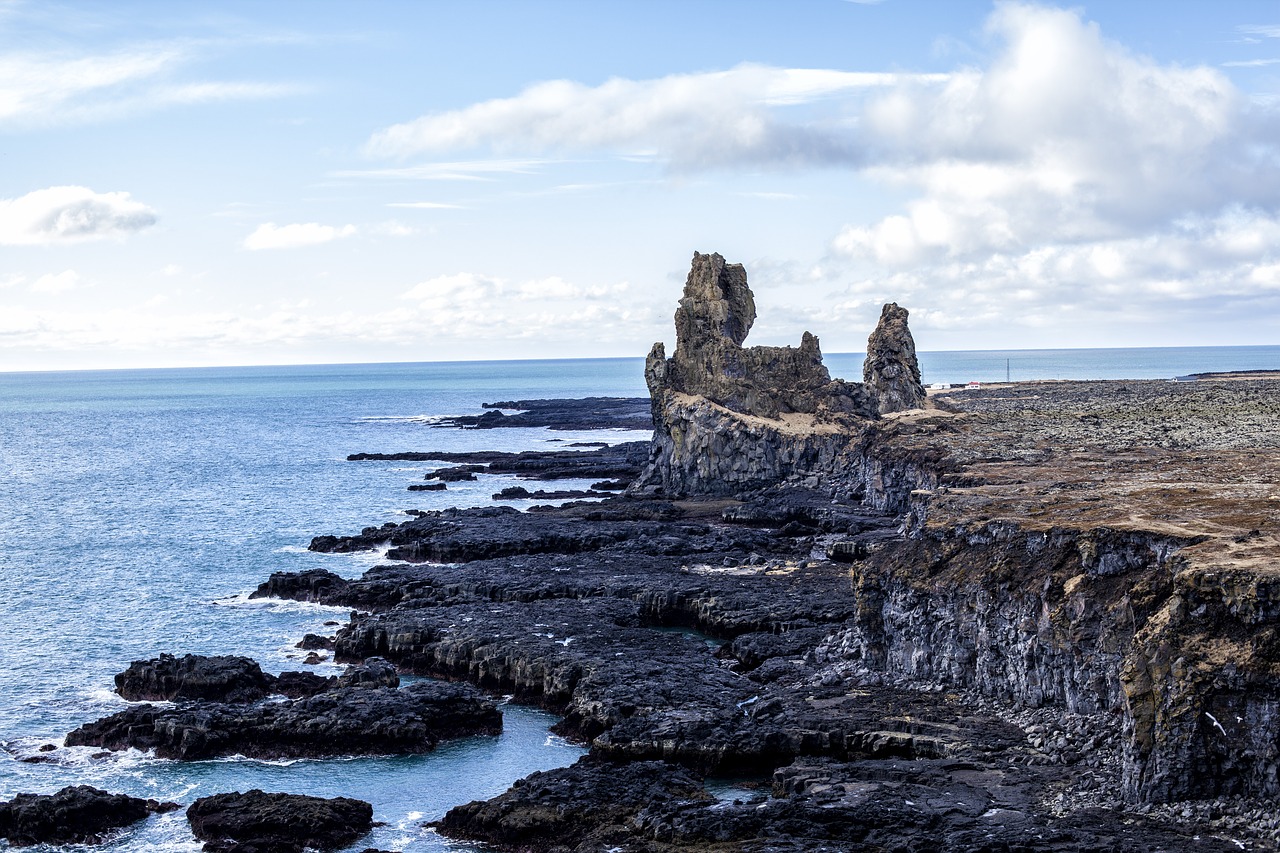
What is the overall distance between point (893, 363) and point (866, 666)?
65741mm

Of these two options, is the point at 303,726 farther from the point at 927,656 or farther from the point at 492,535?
the point at 492,535

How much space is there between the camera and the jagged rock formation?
98750mm

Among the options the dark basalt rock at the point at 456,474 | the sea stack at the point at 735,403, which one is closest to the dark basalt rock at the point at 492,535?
the sea stack at the point at 735,403

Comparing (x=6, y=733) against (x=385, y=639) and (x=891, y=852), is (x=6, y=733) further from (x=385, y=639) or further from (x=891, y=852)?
(x=891, y=852)

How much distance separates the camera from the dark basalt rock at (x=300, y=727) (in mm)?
43312

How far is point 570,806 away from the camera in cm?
3531

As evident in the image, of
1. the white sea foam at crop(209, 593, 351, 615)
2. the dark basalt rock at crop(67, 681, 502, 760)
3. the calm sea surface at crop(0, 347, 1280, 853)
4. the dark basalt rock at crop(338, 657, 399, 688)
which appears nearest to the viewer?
the calm sea surface at crop(0, 347, 1280, 853)

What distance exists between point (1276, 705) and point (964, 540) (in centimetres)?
1704

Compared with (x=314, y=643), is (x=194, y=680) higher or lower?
higher

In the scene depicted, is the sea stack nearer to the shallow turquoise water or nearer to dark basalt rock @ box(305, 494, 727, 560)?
dark basalt rock @ box(305, 494, 727, 560)

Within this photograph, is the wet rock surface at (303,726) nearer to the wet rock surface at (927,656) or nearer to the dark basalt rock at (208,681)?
the dark basalt rock at (208,681)

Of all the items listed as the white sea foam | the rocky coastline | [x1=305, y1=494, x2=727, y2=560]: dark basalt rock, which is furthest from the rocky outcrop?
[x1=305, y1=494, x2=727, y2=560]: dark basalt rock

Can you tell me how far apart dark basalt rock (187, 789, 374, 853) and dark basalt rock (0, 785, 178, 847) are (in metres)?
2.11

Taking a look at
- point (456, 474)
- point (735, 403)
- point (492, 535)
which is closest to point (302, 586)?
point (492, 535)
